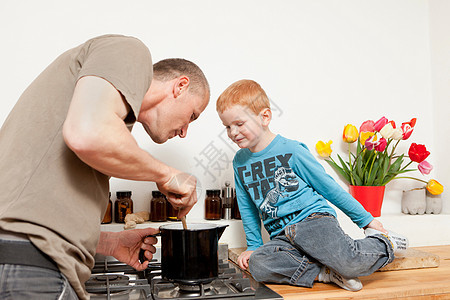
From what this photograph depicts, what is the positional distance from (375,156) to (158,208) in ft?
2.79

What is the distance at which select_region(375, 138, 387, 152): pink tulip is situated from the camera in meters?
1.64

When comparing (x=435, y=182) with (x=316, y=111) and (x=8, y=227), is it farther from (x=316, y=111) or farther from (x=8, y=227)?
(x=8, y=227)

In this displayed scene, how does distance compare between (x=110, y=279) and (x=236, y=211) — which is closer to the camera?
(x=110, y=279)

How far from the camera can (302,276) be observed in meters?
1.19

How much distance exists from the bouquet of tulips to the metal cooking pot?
812 millimetres

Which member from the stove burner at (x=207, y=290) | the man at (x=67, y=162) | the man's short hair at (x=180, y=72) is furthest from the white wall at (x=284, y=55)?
the man at (x=67, y=162)

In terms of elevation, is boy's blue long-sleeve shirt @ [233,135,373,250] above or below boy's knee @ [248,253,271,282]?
above

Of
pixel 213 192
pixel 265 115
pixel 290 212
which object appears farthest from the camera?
pixel 213 192

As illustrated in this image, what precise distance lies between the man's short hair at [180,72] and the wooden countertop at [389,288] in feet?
1.80

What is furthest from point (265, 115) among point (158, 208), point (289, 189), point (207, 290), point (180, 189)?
point (180, 189)

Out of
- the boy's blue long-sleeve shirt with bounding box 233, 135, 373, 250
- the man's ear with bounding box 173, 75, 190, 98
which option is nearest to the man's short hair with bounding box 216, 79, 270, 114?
the boy's blue long-sleeve shirt with bounding box 233, 135, 373, 250

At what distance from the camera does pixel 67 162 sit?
2.33ft

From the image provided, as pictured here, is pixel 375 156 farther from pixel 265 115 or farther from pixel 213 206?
pixel 213 206

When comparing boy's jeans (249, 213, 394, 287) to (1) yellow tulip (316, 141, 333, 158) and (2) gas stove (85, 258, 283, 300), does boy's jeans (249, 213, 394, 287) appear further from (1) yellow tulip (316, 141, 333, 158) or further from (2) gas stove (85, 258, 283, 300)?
(1) yellow tulip (316, 141, 333, 158)
